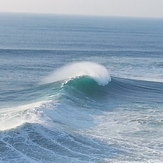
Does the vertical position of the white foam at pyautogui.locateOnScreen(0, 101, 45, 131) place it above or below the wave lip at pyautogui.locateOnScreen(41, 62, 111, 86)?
below

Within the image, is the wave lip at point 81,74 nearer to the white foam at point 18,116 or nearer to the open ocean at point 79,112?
the open ocean at point 79,112

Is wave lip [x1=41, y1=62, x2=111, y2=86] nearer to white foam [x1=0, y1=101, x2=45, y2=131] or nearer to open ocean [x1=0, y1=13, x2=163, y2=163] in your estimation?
open ocean [x1=0, y1=13, x2=163, y2=163]

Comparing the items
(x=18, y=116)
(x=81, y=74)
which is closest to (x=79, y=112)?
(x=18, y=116)

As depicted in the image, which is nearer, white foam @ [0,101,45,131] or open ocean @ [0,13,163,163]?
open ocean @ [0,13,163,163]

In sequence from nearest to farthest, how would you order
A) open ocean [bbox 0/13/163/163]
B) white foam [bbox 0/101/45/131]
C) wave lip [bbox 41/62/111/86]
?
1. open ocean [bbox 0/13/163/163]
2. white foam [bbox 0/101/45/131]
3. wave lip [bbox 41/62/111/86]

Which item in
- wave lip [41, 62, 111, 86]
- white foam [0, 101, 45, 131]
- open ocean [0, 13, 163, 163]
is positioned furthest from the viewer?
wave lip [41, 62, 111, 86]

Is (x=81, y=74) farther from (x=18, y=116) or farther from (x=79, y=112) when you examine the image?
(x=18, y=116)

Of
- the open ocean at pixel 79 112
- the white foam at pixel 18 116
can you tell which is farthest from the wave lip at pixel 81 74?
the white foam at pixel 18 116

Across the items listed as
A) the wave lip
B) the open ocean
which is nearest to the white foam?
the open ocean

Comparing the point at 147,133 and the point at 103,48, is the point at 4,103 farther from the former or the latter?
the point at 103,48
